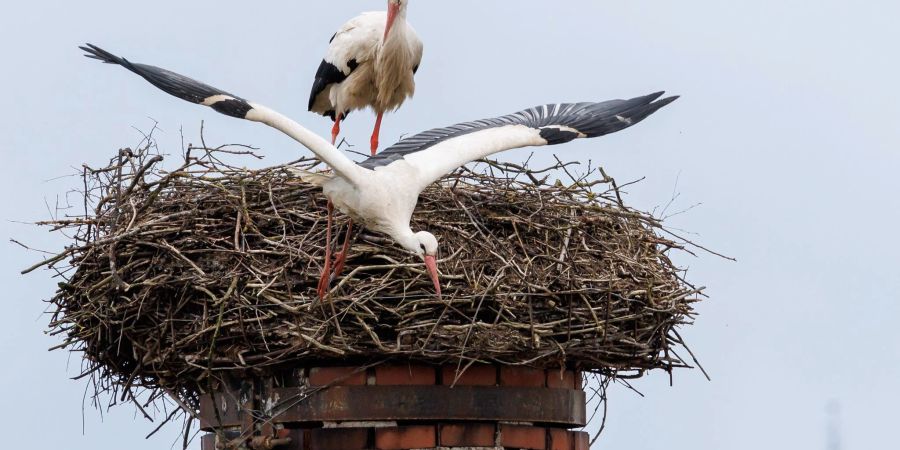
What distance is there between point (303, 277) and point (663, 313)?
1.68 meters

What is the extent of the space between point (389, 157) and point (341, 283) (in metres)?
1.02

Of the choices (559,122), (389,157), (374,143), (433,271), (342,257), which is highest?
(374,143)

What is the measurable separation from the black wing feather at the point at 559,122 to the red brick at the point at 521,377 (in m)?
1.19

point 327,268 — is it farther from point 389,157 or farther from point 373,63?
point 373,63

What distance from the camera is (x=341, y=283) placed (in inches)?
232

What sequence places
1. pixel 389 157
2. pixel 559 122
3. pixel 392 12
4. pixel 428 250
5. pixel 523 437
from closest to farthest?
1. pixel 428 250
2. pixel 523 437
3. pixel 389 157
4. pixel 559 122
5. pixel 392 12

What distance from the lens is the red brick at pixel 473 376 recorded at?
232 inches

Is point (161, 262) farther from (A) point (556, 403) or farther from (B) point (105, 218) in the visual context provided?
(A) point (556, 403)

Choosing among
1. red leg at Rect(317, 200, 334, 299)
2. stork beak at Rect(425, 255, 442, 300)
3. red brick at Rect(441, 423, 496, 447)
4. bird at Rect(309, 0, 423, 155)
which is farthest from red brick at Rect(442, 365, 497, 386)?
bird at Rect(309, 0, 423, 155)

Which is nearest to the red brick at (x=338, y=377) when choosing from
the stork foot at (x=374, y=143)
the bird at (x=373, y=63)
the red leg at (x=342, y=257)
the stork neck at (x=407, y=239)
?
the red leg at (x=342, y=257)

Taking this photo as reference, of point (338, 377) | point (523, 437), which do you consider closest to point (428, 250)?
point (338, 377)

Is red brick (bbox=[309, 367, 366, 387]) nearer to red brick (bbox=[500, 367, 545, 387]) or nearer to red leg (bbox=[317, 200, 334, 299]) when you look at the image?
red leg (bbox=[317, 200, 334, 299])

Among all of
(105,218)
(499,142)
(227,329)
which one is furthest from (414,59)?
(227,329)

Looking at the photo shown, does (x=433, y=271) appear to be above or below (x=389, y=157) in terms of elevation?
below
